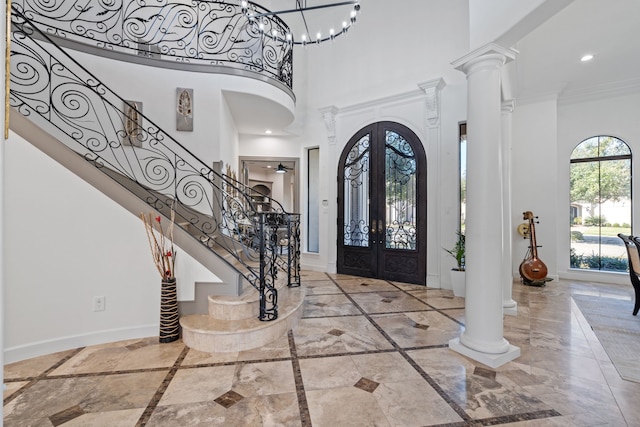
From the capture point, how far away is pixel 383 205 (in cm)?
559

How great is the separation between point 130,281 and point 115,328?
46cm

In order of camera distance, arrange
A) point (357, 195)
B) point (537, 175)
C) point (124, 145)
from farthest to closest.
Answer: point (357, 195)
point (537, 175)
point (124, 145)

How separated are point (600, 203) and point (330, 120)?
526cm

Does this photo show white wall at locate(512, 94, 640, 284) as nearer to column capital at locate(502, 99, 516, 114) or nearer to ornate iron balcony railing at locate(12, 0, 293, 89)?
column capital at locate(502, 99, 516, 114)

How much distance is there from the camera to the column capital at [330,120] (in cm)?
604

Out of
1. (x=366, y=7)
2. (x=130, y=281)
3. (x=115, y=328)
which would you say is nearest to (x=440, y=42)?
(x=366, y=7)

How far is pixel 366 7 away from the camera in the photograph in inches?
233

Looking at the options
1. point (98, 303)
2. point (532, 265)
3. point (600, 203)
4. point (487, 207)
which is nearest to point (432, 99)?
point (487, 207)

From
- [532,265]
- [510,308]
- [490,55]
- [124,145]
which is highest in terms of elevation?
[490,55]

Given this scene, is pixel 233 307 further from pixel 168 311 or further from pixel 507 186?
pixel 507 186

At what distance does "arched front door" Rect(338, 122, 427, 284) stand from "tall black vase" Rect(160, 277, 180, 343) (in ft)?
11.9

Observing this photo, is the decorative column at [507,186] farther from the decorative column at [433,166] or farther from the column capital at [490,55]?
the decorative column at [433,166]

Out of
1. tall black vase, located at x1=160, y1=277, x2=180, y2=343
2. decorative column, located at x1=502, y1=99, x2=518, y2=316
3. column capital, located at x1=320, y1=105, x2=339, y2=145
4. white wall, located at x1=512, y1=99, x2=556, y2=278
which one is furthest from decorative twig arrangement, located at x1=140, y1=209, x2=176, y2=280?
white wall, located at x1=512, y1=99, x2=556, y2=278

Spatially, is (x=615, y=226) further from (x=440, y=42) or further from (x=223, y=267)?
(x=223, y=267)
